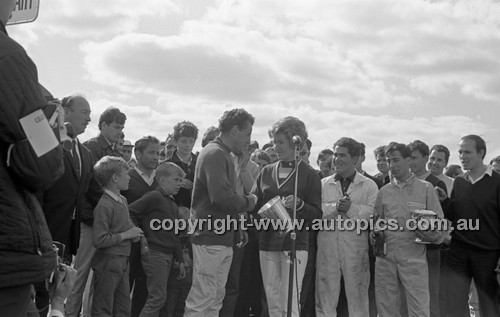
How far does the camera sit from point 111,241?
6035mm

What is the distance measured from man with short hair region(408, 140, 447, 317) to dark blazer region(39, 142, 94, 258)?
4503 mm

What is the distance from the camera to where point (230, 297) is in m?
7.61

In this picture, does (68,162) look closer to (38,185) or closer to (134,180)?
(134,180)

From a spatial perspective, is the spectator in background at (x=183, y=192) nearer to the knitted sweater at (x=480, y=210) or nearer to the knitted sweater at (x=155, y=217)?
the knitted sweater at (x=155, y=217)

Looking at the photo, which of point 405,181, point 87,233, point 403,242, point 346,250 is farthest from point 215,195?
point 405,181

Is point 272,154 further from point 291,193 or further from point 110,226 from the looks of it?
point 110,226

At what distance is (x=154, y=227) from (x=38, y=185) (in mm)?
4761

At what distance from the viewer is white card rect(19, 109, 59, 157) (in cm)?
229

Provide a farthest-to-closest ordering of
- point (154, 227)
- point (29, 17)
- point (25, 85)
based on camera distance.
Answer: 1. point (154, 227)
2. point (29, 17)
3. point (25, 85)

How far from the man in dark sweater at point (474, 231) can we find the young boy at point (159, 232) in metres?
A: 3.42

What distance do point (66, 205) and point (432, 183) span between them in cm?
516

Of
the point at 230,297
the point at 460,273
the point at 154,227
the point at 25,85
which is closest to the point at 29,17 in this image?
the point at 25,85

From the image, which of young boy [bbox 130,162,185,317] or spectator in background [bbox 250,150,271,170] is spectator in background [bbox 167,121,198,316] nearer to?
young boy [bbox 130,162,185,317]

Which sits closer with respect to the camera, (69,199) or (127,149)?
(69,199)
